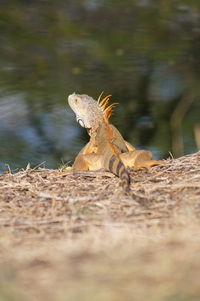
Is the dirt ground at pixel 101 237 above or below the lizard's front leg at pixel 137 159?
below

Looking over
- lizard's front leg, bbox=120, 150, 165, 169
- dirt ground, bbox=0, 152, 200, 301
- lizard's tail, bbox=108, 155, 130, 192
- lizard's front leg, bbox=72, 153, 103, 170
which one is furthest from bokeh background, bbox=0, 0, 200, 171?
dirt ground, bbox=0, 152, 200, 301

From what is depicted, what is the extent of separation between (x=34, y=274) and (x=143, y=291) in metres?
0.69

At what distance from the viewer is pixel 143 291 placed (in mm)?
3670

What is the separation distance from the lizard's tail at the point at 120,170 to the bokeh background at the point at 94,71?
393 centimetres

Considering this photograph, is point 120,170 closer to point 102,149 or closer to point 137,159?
point 137,159

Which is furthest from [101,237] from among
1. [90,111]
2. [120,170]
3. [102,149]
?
[90,111]

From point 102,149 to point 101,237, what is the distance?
265 centimetres

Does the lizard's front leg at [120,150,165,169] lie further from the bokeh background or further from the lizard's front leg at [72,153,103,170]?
the bokeh background

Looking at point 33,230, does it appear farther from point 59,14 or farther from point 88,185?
point 59,14

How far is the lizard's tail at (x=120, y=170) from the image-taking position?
5680 mm

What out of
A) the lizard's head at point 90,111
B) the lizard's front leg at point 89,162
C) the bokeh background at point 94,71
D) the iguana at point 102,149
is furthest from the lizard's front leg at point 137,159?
the bokeh background at point 94,71

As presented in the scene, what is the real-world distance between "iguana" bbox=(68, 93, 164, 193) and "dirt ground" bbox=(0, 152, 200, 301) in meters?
0.28

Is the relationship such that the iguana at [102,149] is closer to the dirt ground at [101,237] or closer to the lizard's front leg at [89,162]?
the lizard's front leg at [89,162]

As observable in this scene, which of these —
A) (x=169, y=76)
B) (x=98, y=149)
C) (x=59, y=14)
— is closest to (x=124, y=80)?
(x=169, y=76)
